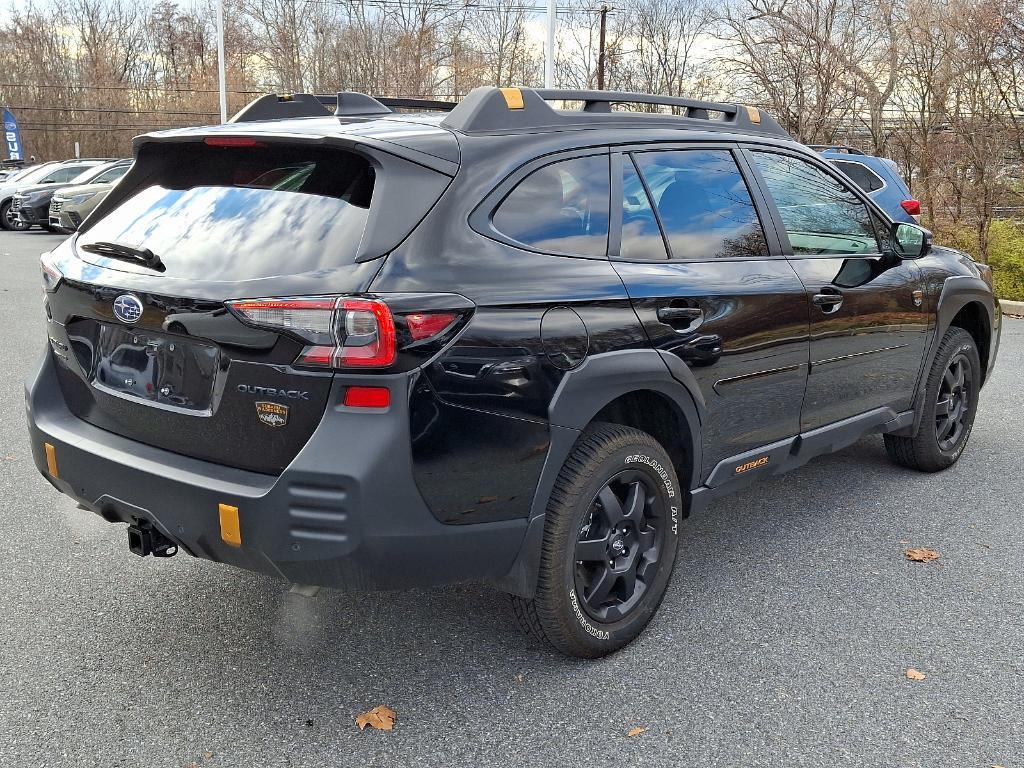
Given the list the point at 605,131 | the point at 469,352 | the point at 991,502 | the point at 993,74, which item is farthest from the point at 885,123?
the point at 469,352

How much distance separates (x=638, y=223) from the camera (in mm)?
3307

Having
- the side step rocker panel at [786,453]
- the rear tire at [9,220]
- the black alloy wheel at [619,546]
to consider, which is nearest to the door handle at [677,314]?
the black alloy wheel at [619,546]

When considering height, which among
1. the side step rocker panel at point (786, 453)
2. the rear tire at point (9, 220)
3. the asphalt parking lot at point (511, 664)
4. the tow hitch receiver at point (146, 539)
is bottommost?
the rear tire at point (9, 220)

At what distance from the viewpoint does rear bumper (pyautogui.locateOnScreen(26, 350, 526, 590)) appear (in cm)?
246

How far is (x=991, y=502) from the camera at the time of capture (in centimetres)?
480

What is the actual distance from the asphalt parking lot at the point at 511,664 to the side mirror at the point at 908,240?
1.32 m

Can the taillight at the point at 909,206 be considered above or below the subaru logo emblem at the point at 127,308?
below

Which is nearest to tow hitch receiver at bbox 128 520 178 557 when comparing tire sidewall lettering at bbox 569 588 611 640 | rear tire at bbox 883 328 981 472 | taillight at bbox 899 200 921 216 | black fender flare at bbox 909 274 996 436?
tire sidewall lettering at bbox 569 588 611 640

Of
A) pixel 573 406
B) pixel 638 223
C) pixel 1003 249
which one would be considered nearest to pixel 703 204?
pixel 638 223

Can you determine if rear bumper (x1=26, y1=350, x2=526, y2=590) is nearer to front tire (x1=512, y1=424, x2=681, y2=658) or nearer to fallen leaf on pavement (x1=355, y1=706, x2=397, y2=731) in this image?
front tire (x1=512, y1=424, x2=681, y2=658)

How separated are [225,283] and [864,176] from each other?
10.2 meters

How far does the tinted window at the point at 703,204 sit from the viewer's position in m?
3.45

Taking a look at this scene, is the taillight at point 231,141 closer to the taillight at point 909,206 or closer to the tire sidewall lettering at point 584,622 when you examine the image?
the tire sidewall lettering at point 584,622

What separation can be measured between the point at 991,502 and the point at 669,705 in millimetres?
2734
